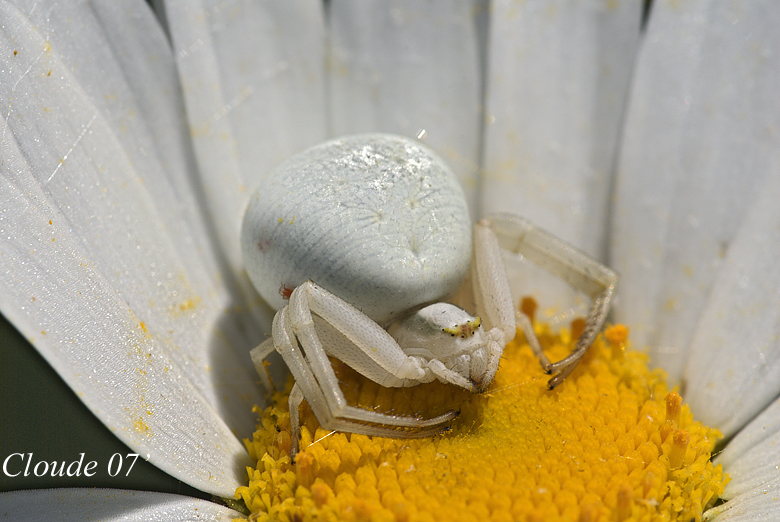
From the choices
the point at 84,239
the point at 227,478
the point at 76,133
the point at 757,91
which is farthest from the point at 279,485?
the point at 757,91

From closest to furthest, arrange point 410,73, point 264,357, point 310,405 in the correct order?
point 310,405 → point 264,357 → point 410,73

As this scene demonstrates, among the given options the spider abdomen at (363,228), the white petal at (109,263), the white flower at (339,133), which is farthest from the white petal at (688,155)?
the white petal at (109,263)

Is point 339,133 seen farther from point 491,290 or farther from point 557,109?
point 491,290

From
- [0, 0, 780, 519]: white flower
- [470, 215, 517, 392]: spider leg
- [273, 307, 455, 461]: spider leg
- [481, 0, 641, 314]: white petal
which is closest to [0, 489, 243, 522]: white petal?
[0, 0, 780, 519]: white flower

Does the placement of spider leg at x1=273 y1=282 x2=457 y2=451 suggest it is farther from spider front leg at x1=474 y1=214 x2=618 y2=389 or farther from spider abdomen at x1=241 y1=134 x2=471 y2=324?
spider front leg at x1=474 y1=214 x2=618 y2=389

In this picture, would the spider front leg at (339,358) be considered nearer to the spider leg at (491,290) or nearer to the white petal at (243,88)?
the spider leg at (491,290)

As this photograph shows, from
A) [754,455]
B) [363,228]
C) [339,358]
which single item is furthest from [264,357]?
[754,455]
